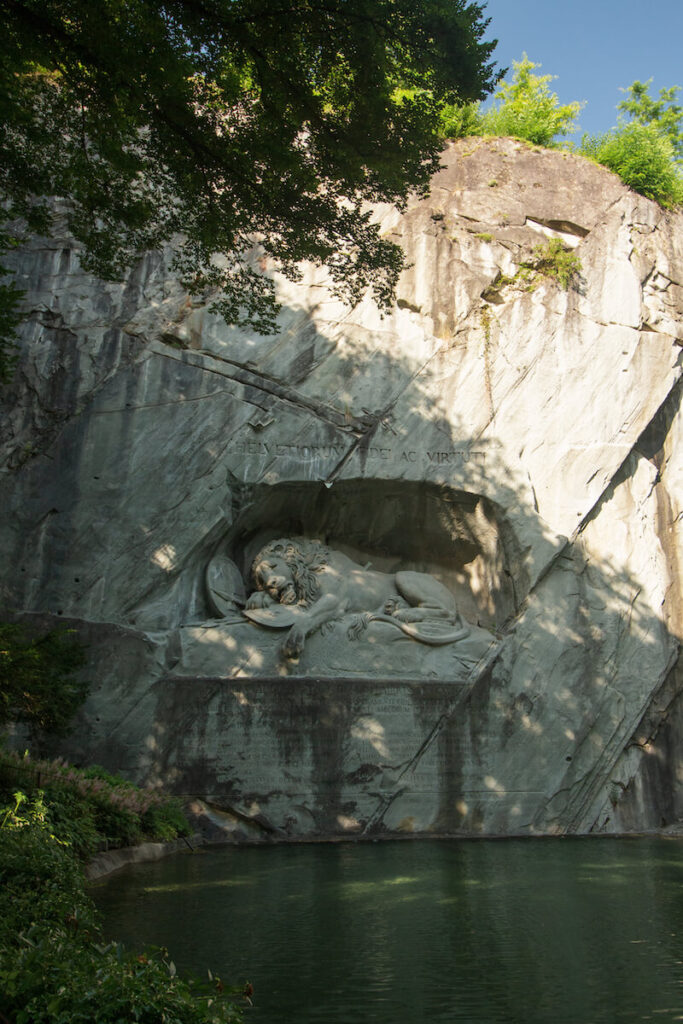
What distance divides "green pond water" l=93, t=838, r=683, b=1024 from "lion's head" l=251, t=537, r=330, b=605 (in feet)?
15.7

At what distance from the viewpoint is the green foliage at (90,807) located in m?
6.98

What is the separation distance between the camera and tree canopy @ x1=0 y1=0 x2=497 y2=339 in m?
6.19

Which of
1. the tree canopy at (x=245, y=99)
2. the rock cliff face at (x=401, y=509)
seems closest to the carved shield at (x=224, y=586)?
the rock cliff face at (x=401, y=509)

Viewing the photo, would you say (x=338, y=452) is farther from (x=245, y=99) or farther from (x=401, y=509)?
(x=245, y=99)

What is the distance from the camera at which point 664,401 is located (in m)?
13.8

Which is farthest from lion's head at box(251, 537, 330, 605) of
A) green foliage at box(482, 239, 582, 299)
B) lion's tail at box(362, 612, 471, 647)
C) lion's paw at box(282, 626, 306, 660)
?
green foliage at box(482, 239, 582, 299)

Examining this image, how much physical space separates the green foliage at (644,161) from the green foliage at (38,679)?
11.9 meters

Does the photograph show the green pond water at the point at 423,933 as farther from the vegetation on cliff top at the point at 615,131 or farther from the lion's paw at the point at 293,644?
the vegetation on cliff top at the point at 615,131

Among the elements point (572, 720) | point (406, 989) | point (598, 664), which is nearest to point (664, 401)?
point (598, 664)

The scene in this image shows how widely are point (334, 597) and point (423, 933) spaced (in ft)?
25.9

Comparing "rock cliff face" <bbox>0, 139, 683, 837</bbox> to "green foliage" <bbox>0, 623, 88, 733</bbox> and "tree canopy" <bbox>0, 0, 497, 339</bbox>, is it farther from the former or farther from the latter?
"tree canopy" <bbox>0, 0, 497, 339</bbox>

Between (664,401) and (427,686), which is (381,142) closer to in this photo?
(427,686)

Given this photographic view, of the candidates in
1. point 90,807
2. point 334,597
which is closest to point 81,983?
point 90,807

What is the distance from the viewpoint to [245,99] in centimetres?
739
